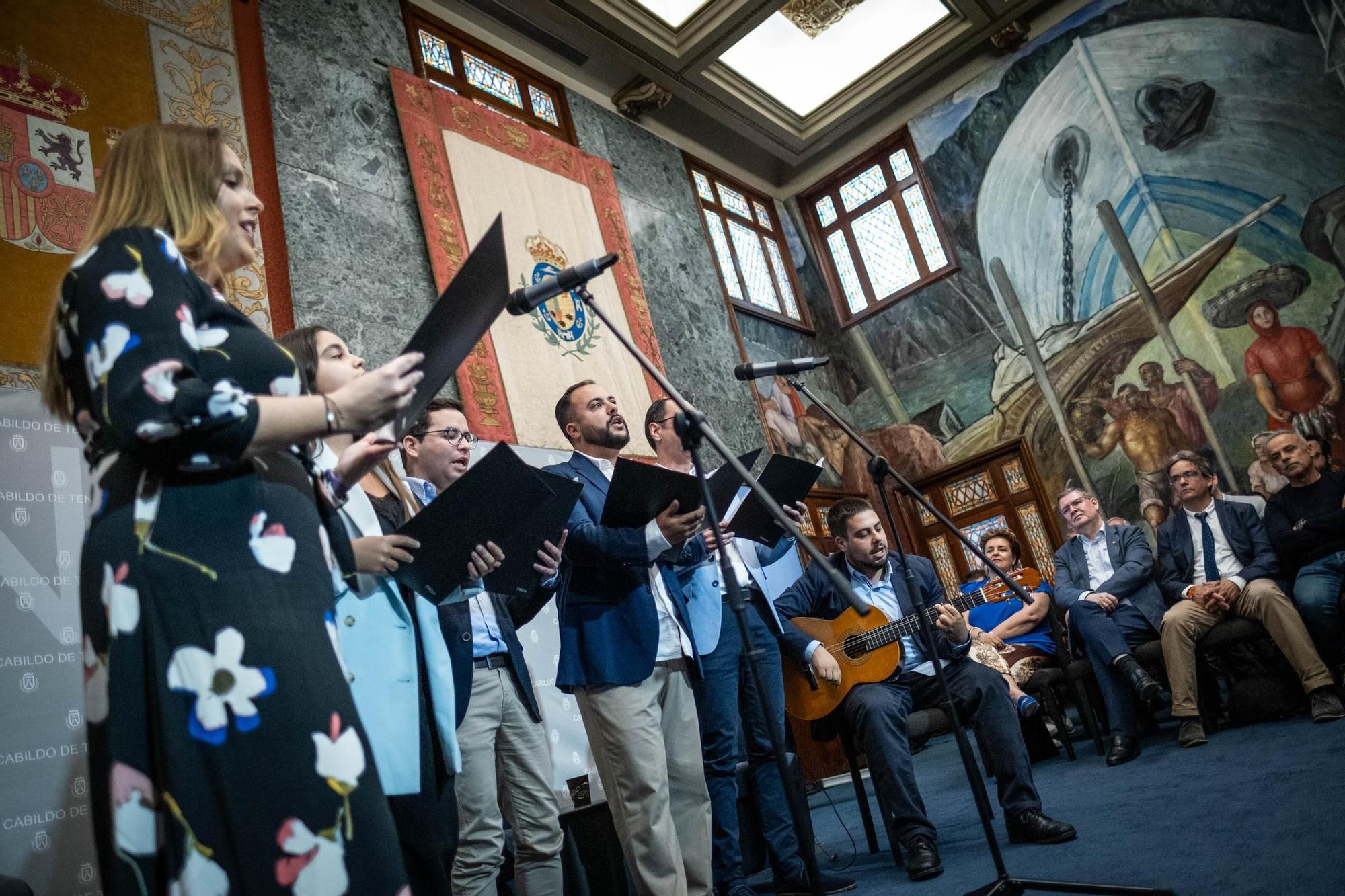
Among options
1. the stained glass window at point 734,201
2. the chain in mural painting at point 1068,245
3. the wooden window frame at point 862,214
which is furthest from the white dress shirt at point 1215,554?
the stained glass window at point 734,201

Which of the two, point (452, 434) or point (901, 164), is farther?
point (901, 164)

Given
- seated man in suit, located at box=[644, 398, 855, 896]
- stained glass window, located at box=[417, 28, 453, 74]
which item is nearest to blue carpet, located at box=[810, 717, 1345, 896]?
seated man in suit, located at box=[644, 398, 855, 896]

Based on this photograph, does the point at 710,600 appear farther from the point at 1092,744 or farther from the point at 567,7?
the point at 567,7

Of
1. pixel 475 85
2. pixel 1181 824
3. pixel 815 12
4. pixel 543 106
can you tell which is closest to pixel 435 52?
pixel 475 85

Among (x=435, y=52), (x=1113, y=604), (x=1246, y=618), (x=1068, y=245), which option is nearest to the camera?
(x=1246, y=618)

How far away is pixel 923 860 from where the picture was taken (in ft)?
9.34

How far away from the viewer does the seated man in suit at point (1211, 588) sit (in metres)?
4.03

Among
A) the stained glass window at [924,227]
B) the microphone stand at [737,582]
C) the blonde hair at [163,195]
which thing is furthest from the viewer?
the stained glass window at [924,227]

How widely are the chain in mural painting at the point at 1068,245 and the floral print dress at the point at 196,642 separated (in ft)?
29.7

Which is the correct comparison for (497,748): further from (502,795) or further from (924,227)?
(924,227)

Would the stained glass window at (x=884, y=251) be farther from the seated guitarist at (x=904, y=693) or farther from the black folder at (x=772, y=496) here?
the black folder at (x=772, y=496)

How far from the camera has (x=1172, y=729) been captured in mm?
4660

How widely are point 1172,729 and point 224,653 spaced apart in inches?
193

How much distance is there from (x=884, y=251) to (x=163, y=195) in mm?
9826
